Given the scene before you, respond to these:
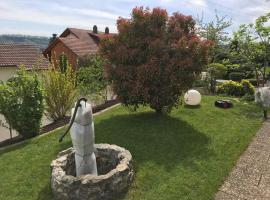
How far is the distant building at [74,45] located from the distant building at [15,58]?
1.79 m

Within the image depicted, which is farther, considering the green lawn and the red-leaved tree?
the red-leaved tree

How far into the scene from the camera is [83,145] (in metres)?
5.56

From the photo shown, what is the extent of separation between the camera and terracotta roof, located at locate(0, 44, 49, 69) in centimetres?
2821

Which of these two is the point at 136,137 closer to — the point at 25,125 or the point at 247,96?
the point at 25,125

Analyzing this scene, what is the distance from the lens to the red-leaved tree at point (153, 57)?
912 centimetres

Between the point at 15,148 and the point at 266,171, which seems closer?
the point at 266,171

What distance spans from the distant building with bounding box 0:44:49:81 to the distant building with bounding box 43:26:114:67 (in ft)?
5.88

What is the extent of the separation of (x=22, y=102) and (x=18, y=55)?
22.1m

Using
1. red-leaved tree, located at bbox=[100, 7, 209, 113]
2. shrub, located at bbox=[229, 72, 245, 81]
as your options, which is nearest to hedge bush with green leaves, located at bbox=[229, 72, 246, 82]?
shrub, located at bbox=[229, 72, 245, 81]

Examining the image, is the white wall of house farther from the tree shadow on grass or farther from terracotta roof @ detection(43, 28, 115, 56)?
the tree shadow on grass

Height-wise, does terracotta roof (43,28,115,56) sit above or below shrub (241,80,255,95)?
above

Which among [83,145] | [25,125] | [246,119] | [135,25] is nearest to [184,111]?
[246,119]

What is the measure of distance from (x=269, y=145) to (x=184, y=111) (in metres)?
3.27

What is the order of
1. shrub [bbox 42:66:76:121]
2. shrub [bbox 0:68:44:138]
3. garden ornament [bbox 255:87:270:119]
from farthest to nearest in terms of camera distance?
garden ornament [bbox 255:87:270:119]
shrub [bbox 42:66:76:121]
shrub [bbox 0:68:44:138]
